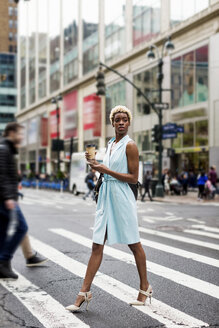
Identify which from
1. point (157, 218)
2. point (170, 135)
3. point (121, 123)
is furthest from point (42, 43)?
point (121, 123)

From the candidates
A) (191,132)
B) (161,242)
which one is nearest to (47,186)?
(191,132)

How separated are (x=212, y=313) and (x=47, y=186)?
4473cm

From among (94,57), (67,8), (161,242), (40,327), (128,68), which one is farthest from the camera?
(67,8)

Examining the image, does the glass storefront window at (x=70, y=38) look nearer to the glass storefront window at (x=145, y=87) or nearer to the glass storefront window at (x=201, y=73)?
the glass storefront window at (x=145, y=87)

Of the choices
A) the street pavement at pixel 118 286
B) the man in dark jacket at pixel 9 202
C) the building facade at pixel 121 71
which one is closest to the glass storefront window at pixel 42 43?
the building facade at pixel 121 71

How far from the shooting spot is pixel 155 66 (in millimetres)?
41062

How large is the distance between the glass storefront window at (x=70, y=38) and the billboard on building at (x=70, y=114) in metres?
2.31

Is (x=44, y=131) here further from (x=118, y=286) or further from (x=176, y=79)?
(x=118, y=286)

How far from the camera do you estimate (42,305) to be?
17.6 feet

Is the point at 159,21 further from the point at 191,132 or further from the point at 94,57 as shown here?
the point at 94,57

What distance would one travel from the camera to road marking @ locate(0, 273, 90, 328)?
473 centimetres

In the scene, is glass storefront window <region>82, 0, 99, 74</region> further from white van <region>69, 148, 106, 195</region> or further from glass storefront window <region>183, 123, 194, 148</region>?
white van <region>69, 148, 106, 195</region>

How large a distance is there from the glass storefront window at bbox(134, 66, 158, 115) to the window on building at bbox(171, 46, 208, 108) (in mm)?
2544

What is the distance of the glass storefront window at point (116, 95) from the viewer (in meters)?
46.5
